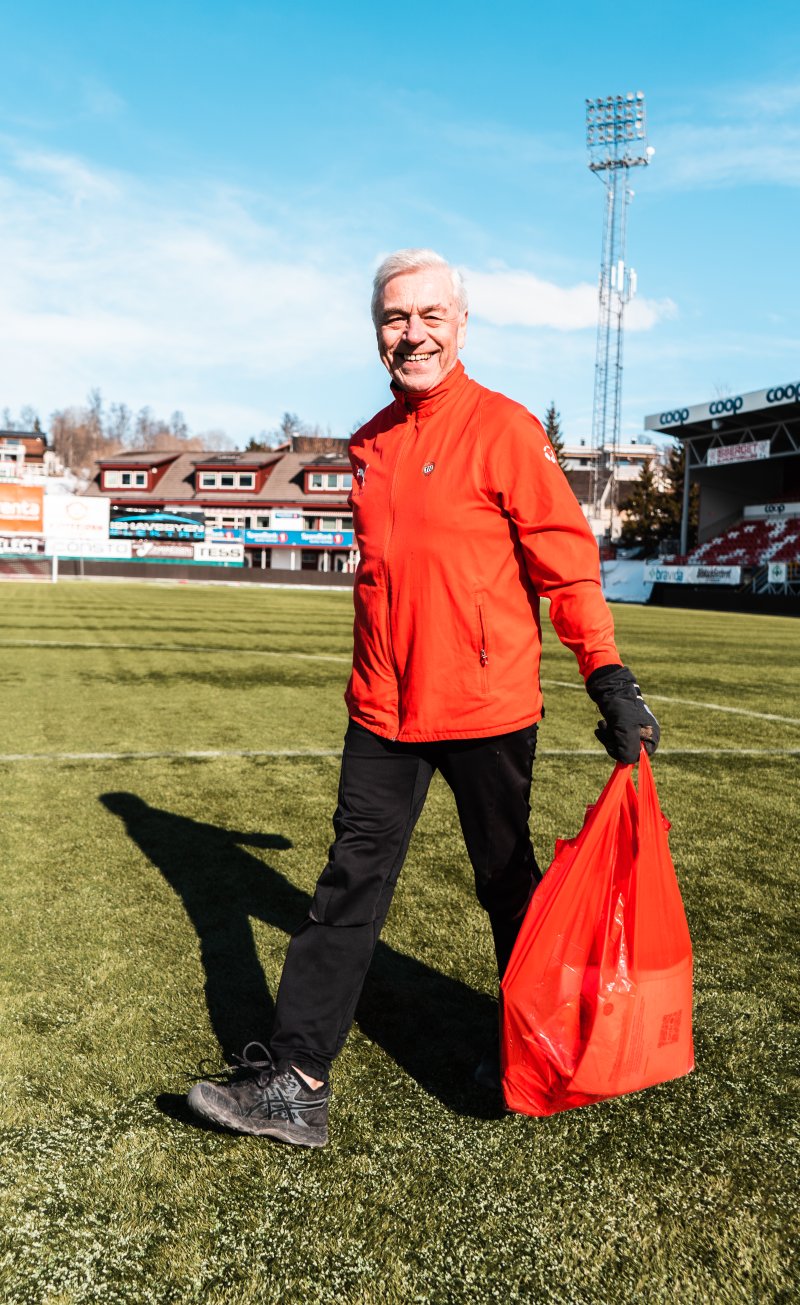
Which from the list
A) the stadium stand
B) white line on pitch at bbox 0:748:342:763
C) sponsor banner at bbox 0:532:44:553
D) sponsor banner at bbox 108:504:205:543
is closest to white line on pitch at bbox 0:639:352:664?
white line on pitch at bbox 0:748:342:763

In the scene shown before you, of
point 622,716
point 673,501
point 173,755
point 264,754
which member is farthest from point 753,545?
point 622,716

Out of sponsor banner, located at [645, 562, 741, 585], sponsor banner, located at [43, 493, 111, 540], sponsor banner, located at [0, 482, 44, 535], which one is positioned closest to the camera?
sponsor banner, located at [645, 562, 741, 585]

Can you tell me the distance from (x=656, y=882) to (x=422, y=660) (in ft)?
2.28

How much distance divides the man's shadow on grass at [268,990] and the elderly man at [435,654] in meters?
0.30

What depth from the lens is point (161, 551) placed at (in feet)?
156

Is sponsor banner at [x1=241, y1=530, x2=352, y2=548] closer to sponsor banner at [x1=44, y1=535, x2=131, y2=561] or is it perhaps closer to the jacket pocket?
sponsor banner at [x1=44, y1=535, x2=131, y2=561]

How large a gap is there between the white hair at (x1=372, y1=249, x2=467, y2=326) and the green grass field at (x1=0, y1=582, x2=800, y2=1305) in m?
1.81

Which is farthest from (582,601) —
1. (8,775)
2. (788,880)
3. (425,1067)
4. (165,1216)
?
(8,775)

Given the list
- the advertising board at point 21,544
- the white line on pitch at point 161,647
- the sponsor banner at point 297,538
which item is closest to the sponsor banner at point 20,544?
the advertising board at point 21,544

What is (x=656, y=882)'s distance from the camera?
219 centimetres

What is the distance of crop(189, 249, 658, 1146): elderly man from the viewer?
2.21m

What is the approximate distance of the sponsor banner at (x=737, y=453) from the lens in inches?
1619

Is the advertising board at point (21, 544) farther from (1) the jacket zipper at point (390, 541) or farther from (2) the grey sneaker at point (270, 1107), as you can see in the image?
(2) the grey sneaker at point (270, 1107)

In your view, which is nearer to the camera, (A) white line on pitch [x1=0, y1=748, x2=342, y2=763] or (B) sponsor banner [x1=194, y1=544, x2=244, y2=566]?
(A) white line on pitch [x1=0, y1=748, x2=342, y2=763]
